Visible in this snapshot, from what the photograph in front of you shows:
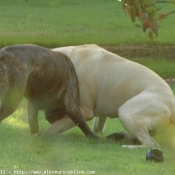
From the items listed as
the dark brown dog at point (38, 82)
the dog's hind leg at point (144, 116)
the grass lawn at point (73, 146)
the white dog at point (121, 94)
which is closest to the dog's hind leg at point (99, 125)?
the grass lawn at point (73, 146)

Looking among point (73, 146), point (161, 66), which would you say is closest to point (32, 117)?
point (73, 146)

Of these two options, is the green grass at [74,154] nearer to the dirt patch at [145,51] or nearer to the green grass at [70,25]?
the dirt patch at [145,51]

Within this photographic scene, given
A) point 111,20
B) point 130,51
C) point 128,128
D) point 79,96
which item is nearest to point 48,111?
point 79,96

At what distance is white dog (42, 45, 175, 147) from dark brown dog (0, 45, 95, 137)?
198mm

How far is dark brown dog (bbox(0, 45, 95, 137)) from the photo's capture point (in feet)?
23.1

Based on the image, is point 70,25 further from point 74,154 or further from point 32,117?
point 74,154

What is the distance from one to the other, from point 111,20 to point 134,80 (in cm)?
1591

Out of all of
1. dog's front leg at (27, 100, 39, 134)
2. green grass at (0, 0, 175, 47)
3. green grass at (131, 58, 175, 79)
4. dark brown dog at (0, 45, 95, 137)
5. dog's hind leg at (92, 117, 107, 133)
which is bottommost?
green grass at (0, 0, 175, 47)

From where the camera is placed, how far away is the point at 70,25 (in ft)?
74.1

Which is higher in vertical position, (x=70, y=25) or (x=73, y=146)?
(x=73, y=146)

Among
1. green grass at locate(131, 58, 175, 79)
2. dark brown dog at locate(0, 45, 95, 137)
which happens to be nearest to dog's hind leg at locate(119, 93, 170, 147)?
dark brown dog at locate(0, 45, 95, 137)

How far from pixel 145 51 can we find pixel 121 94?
10.9m

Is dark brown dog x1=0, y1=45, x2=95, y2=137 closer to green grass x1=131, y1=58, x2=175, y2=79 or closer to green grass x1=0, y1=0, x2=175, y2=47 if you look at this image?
green grass x1=131, y1=58, x2=175, y2=79

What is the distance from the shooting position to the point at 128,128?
7730 mm
